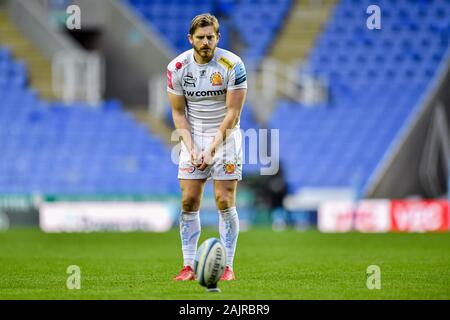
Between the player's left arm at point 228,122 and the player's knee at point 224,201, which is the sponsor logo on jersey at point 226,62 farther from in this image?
the player's knee at point 224,201

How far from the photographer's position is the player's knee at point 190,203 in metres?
9.41

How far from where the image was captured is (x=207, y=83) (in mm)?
9297

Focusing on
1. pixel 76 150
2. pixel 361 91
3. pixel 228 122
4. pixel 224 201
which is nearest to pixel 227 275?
pixel 224 201

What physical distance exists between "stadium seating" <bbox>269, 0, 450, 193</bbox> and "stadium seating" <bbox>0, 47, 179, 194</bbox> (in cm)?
304

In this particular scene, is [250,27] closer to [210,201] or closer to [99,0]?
[99,0]

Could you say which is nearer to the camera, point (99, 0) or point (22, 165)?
point (22, 165)

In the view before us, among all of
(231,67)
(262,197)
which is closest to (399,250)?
(231,67)

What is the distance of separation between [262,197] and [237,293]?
14925mm

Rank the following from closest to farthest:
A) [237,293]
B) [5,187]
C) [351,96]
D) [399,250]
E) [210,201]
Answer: [237,293] → [399,250] → [210,201] → [5,187] → [351,96]

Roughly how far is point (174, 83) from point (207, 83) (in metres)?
0.30

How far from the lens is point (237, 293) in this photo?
8078 millimetres

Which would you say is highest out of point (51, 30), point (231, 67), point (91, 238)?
point (51, 30)

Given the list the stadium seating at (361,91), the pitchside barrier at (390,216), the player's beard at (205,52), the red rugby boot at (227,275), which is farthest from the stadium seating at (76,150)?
the player's beard at (205,52)

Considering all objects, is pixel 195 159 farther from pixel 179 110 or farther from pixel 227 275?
pixel 227 275
